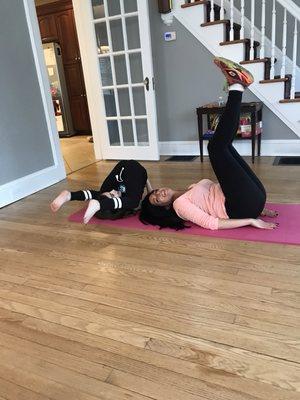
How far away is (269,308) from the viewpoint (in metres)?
1.40

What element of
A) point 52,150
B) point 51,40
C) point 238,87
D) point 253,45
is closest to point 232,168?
point 238,87

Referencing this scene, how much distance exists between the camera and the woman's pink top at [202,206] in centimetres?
207

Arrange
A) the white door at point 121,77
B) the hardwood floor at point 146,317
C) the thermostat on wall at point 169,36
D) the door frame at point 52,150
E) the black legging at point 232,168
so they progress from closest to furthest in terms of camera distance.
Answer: the hardwood floor at point 146,317, the black legging at point 232,168, the door frame at point 52,150, the white door at point 121,77, the thermostat on wall at point 169,36

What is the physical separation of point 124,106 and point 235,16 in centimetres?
164

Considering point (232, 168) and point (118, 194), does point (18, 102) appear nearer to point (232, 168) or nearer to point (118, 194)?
point (118, 194)

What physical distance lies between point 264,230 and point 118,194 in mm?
1002

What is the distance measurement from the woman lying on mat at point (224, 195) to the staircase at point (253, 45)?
6.11ft

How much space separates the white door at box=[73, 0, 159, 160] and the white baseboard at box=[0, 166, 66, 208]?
0.98 metres

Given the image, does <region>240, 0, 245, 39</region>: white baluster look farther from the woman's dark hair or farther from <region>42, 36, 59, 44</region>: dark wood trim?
<region>42, 36, 59, 44</region>: dark wood trim

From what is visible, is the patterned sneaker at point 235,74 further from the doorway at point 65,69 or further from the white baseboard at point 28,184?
the doorway at point 65,69

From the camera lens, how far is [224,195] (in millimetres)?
1999

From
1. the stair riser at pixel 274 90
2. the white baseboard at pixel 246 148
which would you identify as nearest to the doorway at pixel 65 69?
the white baseboard at pixel 246 148

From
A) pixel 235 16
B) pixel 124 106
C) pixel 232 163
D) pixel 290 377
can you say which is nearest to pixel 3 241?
pixel 232 163

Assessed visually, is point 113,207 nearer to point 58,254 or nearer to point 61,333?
point 58,254
